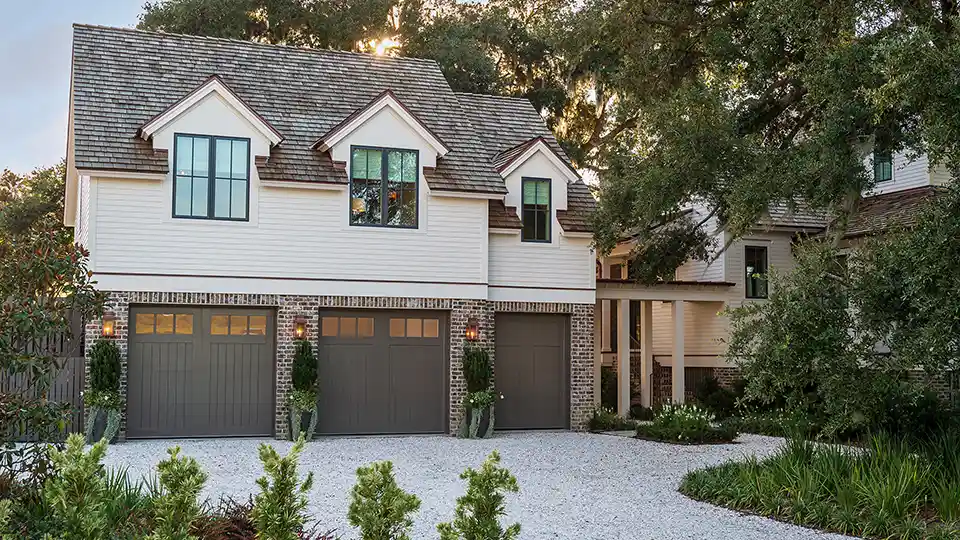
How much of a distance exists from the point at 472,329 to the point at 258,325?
3901 millimetres

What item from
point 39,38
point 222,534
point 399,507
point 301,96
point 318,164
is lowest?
point 222,534

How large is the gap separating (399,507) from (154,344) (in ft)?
46.0

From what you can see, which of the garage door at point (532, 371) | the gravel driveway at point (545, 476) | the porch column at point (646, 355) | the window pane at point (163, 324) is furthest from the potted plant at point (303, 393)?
the porch column at point (646, 355)

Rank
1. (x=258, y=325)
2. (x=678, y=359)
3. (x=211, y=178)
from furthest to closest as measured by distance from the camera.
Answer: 1. (x=678, y=359)
2. (x=258, y=325)
3. (x=211, y=178)

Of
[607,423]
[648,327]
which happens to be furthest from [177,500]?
[648,327]

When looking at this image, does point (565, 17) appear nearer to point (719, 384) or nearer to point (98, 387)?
point (98, 387)

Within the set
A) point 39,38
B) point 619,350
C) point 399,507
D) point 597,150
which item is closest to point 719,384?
point 619,350

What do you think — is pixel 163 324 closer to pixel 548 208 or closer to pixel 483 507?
pixel 548 208

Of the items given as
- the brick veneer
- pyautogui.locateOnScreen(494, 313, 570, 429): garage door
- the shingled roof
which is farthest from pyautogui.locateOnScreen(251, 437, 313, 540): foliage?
pyautogui.locateOnScreen(494, 313, 570, 429): garage door

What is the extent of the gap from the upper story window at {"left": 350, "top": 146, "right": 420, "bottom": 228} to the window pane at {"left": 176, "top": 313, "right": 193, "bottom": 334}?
3.36 metres

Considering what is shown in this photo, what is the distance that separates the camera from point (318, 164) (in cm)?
1895

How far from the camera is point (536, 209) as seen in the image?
20.9m

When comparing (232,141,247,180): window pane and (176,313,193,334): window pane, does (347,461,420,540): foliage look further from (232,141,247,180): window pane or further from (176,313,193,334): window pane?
(232,141,247,180): window pane

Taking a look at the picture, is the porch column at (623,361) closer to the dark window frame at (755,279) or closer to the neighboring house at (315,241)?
the neighboring house at (315,241)
